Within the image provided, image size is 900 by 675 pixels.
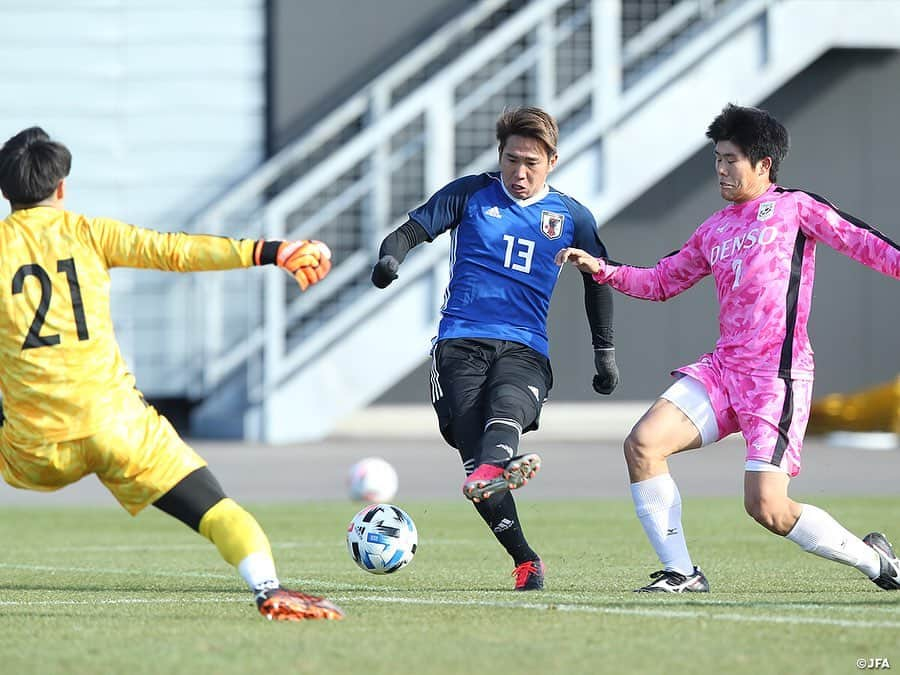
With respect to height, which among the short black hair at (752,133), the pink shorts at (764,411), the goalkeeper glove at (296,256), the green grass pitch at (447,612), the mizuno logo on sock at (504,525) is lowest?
the green grass pitch at (447,612)

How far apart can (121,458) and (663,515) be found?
8.47 ft

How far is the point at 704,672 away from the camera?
492 cm

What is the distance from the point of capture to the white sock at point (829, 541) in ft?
23.5

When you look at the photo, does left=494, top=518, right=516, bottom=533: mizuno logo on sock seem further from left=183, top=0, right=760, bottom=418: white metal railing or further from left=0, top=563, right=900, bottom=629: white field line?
left=183, top=0, right=760, bottom=418: white metal railing

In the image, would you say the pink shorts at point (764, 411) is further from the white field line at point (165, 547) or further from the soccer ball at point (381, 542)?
the white field line at point (165, 547)

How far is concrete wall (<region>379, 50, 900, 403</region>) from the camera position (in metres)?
22.6

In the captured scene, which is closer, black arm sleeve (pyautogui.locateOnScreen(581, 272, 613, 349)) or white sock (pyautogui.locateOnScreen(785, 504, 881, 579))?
white sock (pyautogui.locateOnScreen(785, 504, 881, 579))

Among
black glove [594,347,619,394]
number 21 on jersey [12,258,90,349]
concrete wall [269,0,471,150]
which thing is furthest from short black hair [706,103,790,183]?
concrete wall [269,0,471,150]

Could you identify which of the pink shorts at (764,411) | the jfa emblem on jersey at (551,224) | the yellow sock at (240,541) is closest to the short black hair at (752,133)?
the jfa emblem on jersey at (551,224)

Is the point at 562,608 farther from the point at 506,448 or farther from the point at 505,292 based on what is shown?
the point at 505,292

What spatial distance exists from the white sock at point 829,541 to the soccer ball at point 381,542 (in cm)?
187

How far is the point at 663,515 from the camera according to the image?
741 centimetres

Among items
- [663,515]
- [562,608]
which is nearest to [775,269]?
[663,515]

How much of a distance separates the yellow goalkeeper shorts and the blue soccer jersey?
83.3 inches
